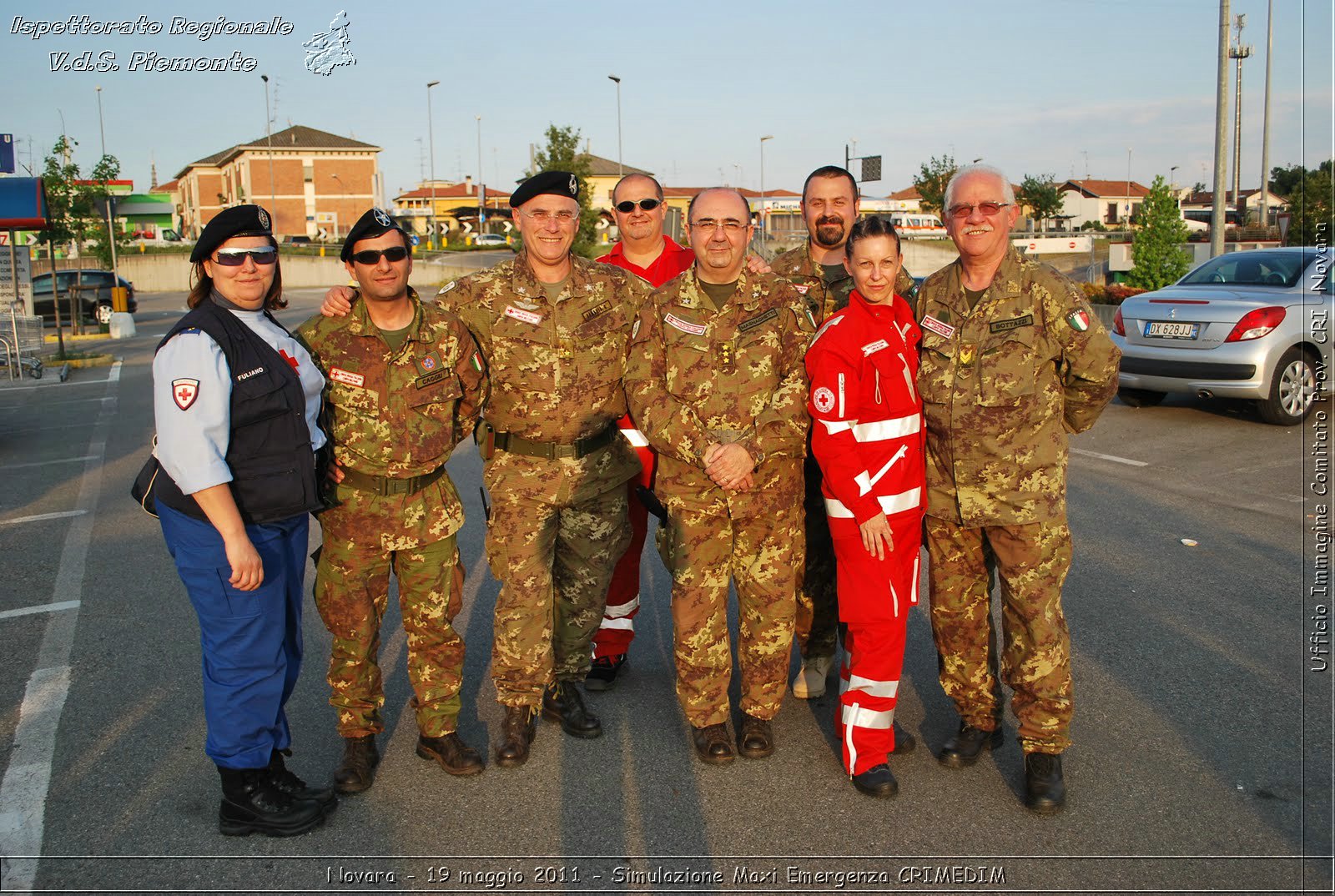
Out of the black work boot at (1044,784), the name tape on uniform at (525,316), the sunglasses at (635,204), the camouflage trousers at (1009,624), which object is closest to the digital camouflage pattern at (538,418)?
the name tape on uniform at (525,316)

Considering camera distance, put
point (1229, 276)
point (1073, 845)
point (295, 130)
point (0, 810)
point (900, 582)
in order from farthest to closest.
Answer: point (295, 130) < point (1229, 276) < point (900, 582) < point (0, 810) < point (1073, 845)

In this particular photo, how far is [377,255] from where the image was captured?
3.50 metres

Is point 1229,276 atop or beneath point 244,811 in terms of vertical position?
atop

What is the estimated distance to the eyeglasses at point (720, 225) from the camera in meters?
3.70

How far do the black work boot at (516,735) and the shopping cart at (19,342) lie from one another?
15.4 meters

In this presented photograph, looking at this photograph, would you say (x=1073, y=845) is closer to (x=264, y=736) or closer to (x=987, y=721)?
(x=987, y=721)

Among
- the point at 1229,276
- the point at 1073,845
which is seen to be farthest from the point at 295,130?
the point at 1073,845

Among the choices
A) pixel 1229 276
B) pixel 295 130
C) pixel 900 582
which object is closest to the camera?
pixel 900 582

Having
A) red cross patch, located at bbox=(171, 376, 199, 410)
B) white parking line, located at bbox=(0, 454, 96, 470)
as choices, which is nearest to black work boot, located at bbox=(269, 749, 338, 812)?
red cross patch, located at bbox=(171, 376, 199, 410)

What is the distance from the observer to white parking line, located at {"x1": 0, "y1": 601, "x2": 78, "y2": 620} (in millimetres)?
5305

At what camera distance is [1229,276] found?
34.4 feet

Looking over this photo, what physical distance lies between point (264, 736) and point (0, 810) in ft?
3.13

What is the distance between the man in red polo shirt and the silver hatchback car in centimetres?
654

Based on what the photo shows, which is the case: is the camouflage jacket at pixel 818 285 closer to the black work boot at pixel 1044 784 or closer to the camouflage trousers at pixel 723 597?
the camouflage trousers at pixel 723 597
